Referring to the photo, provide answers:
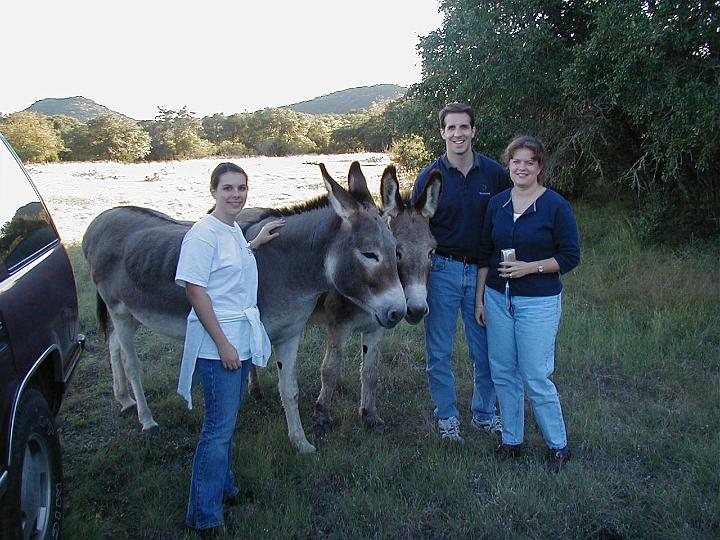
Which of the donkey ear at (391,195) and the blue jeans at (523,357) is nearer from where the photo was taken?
the blue jeans at (523,357)

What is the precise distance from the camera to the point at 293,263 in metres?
3.82

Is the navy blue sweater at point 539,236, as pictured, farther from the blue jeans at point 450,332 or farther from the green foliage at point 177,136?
the green foliage at point 177,136

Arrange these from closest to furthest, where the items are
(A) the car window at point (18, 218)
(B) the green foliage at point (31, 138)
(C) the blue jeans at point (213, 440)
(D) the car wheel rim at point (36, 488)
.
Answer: (D) the car wheel rim at point (36, 488) → (A) the car window at point (18, 218) → (C) the blue jeans at point (213, 440) → (B) the green foliage at point (31, 138)

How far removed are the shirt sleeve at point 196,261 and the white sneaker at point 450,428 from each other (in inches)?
90.3

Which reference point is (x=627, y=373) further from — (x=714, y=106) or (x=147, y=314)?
(x=147, y=314)

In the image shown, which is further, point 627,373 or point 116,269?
point 627,373

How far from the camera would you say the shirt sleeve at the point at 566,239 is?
132 inches

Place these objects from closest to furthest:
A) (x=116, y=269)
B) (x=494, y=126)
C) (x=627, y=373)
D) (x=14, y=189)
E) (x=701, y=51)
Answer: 1. (x=14, y=189)
2. (x=116, y=269)
3. (x=627, y=373)
4. (x=701, y=51)
5. (x=494, y=126)

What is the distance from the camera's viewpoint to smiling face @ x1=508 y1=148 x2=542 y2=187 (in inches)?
133

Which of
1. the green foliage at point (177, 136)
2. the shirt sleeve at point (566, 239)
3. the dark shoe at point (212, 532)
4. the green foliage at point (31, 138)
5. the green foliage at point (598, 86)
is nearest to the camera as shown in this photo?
the dark shoe at point (212, 532)

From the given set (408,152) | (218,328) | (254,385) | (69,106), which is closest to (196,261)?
(218,328)

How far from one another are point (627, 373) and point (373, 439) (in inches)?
104

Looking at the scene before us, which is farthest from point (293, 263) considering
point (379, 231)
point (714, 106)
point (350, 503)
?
point (714, 106)

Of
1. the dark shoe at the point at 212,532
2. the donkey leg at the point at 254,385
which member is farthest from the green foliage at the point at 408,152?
the dark shoe at the point at 212,532
